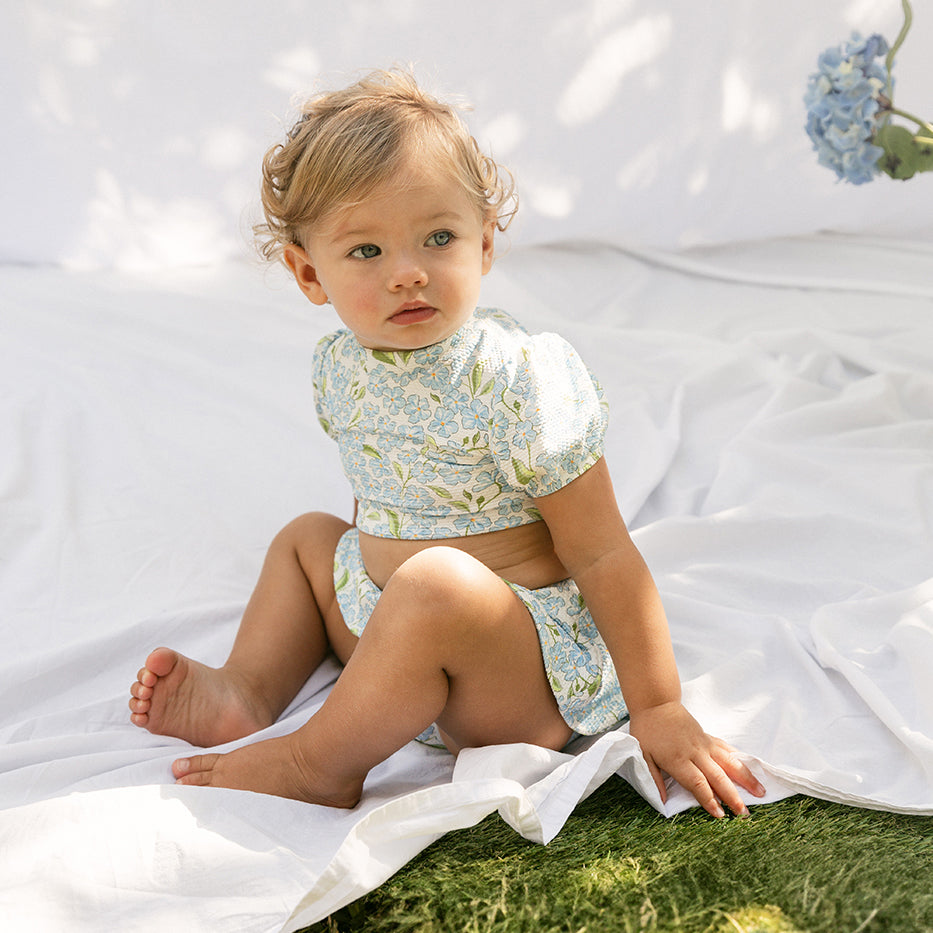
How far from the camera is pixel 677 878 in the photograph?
82 cm

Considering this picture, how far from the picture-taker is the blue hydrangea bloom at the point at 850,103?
138cm

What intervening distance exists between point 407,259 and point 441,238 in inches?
1.8

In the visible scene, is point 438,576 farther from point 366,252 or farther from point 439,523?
point 366,252

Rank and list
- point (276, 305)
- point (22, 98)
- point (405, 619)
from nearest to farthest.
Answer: point (405, 619), point (276, 305), point (22, 98)

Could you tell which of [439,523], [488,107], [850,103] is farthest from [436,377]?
[488,107]

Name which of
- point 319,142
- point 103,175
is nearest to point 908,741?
point 319,142

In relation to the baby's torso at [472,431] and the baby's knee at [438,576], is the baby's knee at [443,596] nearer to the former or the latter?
the baby's knee at [438,576]

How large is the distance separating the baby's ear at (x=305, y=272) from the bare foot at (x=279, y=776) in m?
0.43

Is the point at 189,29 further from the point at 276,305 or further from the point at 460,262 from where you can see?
the point at 460,262

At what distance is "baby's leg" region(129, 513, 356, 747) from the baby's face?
0.31m

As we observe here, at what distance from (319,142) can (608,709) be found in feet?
1.98

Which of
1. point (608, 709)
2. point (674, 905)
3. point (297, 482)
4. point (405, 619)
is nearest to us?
point (674, 905)

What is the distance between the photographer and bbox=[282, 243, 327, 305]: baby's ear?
1076 millimetres

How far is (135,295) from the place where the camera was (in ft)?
6.91
